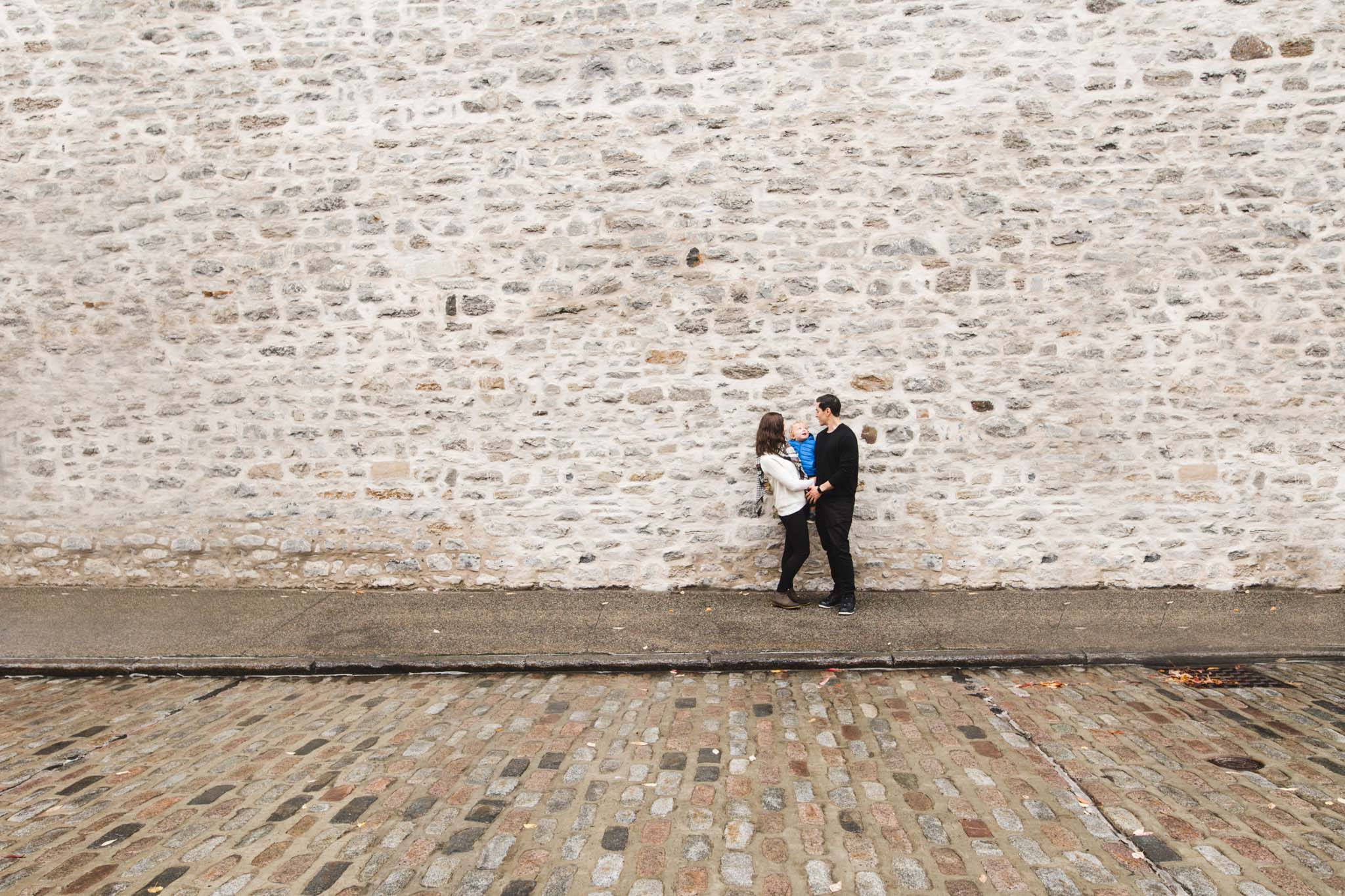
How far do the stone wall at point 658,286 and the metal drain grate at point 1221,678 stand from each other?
1.51 m

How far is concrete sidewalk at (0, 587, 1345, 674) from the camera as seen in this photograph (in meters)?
5.32

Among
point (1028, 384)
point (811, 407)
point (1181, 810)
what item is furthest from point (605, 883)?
point (1028, 384)

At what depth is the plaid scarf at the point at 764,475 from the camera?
20.6 ft

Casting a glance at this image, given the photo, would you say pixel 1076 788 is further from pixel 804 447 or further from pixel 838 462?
pixel 804 447

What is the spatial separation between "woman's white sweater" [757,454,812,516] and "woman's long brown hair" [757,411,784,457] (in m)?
0.08

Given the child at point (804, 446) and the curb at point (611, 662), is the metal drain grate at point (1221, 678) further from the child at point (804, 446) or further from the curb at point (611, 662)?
the child at point (804, 446)

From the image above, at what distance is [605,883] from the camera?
9.58ft

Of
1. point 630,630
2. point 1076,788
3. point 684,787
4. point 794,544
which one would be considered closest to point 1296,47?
point 794,544

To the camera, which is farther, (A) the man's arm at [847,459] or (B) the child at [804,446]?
(B) the child at [804,446]

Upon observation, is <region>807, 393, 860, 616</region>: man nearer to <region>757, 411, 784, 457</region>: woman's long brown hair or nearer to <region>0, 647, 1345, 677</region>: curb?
<region>757, 411, 784, 457</region>: woman's long brown hair

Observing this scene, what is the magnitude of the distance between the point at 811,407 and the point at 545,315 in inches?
104

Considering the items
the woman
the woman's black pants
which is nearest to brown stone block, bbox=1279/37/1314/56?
the woman

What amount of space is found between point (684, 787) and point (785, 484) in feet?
9.74

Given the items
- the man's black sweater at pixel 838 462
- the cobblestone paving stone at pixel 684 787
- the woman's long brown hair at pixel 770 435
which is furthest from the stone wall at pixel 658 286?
the cobblestone paving stone at pixel 684 787
